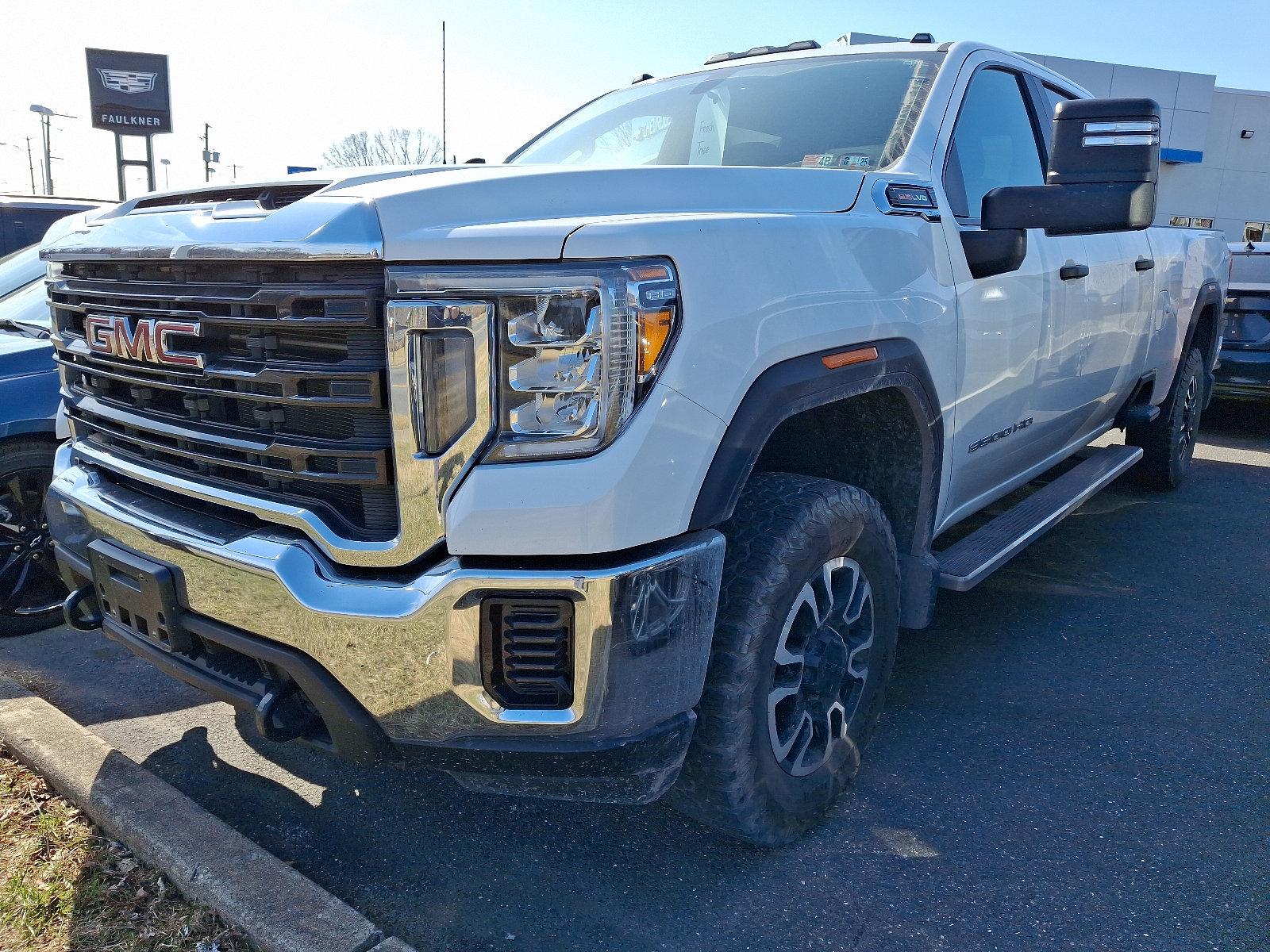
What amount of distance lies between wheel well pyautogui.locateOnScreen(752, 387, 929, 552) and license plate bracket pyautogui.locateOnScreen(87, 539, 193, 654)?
1.49m

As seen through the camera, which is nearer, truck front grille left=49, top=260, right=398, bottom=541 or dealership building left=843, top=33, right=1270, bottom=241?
truck front grille left=49, top=260, right=398, bottom=541

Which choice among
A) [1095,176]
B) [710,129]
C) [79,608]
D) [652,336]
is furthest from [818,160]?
[79,608]

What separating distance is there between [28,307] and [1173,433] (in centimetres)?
609

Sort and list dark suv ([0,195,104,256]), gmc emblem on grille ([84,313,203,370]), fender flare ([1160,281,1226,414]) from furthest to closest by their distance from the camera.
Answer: dark suv ([0,195,104,256]) → fender flare ([1160,281,1226,414]) → gmc emblem on grille ([84,313,203,370])

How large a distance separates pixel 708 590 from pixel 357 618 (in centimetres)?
67


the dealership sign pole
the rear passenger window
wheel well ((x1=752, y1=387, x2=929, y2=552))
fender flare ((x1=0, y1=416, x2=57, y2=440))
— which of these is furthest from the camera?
the dealership sign pole

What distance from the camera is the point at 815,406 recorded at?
7.55 ft

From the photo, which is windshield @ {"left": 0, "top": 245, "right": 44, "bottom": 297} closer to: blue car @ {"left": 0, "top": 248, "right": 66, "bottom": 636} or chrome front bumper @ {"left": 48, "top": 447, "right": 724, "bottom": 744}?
blue car @ {"left": 0, "top": 248, "right": 66, "bottom": 636}

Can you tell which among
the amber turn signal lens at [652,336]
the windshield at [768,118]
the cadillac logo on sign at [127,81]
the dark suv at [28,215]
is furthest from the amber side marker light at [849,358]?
the cadillac logo on sign at [127,81]

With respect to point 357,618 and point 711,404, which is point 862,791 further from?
point 357,618

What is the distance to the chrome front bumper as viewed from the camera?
1.78m

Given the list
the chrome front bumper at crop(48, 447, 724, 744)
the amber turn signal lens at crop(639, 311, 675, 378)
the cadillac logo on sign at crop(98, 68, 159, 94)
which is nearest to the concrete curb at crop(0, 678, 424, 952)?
the chrome front bumper at crop(48, 447, 724, 744)

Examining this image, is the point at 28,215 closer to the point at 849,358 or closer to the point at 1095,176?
the point at 849,358

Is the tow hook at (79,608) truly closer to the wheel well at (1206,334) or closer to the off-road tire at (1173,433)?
the off-road tire at (1173,433)
